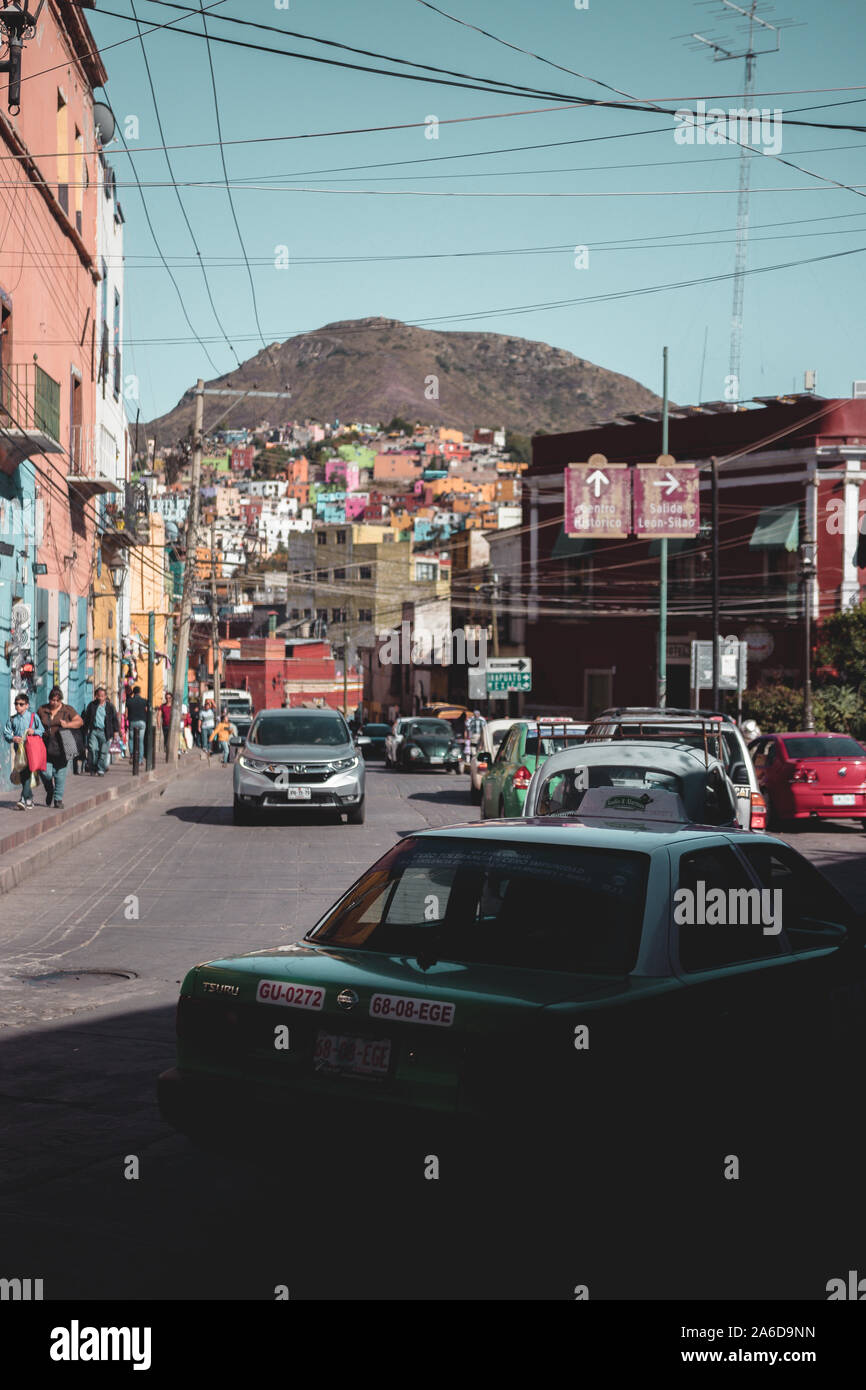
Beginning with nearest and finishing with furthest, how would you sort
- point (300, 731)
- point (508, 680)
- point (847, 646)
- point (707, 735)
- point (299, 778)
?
point (707, 735) < point (299, 778) < point (300, 731) < point (847, 646) < point (508, 680)

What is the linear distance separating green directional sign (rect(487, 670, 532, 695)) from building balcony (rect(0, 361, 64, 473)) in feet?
75.3

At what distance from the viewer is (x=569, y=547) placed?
5812 cm

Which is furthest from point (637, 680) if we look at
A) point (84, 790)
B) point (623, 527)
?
point (84, 790)

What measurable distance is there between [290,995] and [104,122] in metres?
35.0

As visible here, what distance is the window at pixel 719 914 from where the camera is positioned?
5.25 metres

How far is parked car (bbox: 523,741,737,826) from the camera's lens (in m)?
13.0

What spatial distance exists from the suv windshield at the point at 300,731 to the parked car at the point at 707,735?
23.5ft

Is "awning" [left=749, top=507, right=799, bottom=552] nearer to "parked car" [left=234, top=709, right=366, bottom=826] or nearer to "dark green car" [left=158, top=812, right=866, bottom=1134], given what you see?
"parked car" [left=234, top=709, right=366, bottom=826]

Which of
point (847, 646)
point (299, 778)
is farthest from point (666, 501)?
point (299, 778)

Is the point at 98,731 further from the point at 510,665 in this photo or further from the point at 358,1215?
the point at 358,1215

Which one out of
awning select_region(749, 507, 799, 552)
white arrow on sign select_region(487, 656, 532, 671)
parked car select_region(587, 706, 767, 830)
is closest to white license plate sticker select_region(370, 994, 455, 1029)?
parked car select_region(587, 706, 767, 830)

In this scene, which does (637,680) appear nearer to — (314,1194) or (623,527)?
(623,527)

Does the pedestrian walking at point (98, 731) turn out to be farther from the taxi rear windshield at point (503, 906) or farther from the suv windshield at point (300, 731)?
the taxi rear windshield at point (503, 906)

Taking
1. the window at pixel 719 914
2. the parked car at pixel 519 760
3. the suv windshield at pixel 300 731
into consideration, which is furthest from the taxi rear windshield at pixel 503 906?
the suv windshield at pixel 300 731
